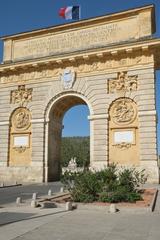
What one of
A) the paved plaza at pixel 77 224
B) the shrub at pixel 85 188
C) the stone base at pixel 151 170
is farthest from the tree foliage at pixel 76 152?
the paved plaza at pixel 77 224

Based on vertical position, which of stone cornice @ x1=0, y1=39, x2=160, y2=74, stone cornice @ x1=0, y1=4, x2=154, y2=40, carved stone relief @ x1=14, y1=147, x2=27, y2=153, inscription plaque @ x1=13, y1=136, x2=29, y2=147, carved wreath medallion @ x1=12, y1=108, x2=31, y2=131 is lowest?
carved stone relief @ x1=14, y1=147, x2=27, y2=153

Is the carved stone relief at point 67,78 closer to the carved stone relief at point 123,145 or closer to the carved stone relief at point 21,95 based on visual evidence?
the carved stone relief at point 21,95

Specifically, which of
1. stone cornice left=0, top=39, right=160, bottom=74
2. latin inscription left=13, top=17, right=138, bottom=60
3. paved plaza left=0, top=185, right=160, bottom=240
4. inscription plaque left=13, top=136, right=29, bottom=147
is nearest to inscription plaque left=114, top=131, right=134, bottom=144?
stone cornice left=0, top=39, right=160, bottom=74

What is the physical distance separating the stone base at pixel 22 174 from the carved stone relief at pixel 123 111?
20.6ft

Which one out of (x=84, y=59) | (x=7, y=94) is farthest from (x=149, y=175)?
(x=7, y=94)

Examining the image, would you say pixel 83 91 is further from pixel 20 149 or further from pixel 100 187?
pixel 100 187

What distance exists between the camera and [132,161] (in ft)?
68.2

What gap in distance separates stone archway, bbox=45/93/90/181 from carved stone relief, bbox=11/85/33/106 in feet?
6.91

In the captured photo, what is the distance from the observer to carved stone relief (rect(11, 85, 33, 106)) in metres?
24.8

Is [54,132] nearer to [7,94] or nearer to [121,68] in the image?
[7,94]

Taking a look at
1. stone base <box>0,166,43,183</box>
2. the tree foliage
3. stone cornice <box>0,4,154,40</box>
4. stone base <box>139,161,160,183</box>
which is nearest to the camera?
stone base <box>139,161,160,183</box>

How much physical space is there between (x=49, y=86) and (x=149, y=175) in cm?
941

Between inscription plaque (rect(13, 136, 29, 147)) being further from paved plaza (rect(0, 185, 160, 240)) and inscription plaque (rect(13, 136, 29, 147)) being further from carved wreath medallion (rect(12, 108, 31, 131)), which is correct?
paved plaza (rect(0, 185, 160, 240))

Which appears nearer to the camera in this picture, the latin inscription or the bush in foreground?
the bush in foreground
